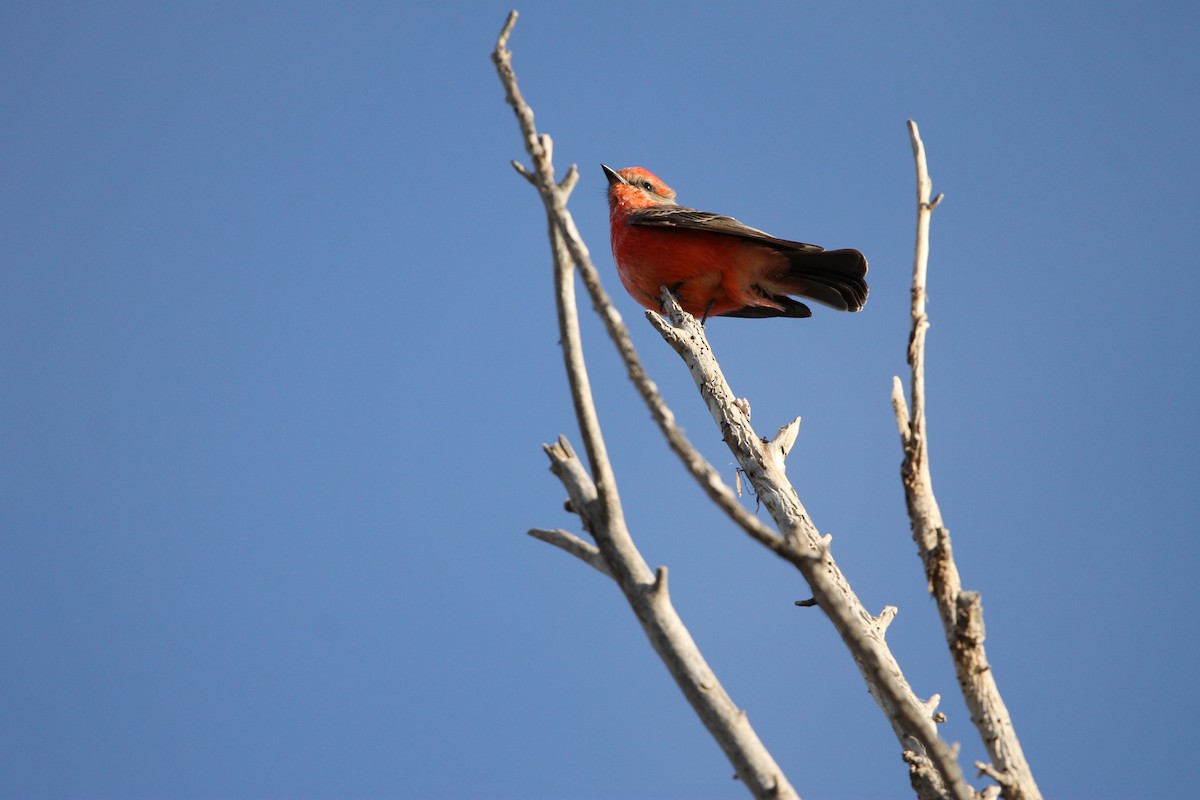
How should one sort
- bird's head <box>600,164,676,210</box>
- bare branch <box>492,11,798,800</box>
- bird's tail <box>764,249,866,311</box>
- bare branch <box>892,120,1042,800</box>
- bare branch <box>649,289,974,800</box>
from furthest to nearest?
bird's head <box>600,164,676,210</box>
bird's tail <box>764,249,866,311</box>
bare branch <box>892,120,1042,800</box>
bare branch <box>492,11,798,800</box>
bare branch <box>649,289,974,800</box>

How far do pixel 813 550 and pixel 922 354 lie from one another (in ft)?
6.00

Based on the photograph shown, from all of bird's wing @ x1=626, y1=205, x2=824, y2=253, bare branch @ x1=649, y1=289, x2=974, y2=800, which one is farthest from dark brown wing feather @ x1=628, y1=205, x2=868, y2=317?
bare branch @ x1=649, y1=289, x2=974, y2=800

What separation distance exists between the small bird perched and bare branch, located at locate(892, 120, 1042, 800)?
369 centimetres

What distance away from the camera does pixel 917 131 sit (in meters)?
2.72

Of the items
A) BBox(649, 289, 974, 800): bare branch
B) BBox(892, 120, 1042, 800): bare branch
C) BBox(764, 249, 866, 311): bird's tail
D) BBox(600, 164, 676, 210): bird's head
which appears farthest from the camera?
BBox(600, 164, 676, 210): bird's head

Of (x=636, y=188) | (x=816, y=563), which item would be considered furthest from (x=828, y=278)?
(x=816, y=563)

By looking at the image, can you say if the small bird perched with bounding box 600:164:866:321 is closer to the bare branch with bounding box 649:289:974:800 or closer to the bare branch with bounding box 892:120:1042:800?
the bare branch with bounding box 649:289:974:800

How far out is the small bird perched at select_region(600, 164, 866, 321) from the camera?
6344mm

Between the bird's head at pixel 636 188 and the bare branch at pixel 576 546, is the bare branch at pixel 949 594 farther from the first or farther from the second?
the bird's head at pixel 636 188

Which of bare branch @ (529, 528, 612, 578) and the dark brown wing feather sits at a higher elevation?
the dark brown wing feather

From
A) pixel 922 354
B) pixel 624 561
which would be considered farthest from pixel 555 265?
pixel 922 354

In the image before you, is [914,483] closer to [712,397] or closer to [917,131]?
[917,131]

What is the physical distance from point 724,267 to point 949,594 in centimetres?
431

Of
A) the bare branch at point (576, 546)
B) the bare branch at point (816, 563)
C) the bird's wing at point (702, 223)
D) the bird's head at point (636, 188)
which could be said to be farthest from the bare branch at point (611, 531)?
the bird's head at point (636, 188)
